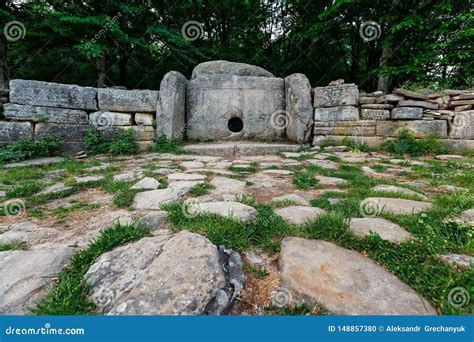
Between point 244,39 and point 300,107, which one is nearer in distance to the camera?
point 300,107

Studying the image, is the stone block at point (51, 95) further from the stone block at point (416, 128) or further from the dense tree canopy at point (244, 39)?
the stone block at point (416, 128)

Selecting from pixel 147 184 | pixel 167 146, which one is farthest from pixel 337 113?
pixel 147 184

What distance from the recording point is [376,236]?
1564 mm

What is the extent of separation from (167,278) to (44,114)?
5668 mm

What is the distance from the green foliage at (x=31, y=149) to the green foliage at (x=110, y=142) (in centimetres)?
56

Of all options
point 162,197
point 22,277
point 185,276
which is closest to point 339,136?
point 162,197

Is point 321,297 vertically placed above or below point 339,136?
below

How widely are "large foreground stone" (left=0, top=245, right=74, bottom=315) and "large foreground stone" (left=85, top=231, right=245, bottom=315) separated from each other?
0.23m

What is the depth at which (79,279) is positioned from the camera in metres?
1.28

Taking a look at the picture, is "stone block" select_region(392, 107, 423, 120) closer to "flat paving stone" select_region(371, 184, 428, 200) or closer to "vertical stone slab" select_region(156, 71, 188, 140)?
"flat paving stone" select_region(371, 184, 428, 200)

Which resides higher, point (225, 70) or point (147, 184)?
point (225, 70)

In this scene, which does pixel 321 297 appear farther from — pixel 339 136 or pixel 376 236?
pixel 339 136

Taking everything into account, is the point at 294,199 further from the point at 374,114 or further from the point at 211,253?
the point at 374,114

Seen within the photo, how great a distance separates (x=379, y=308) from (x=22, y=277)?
1850 mm
